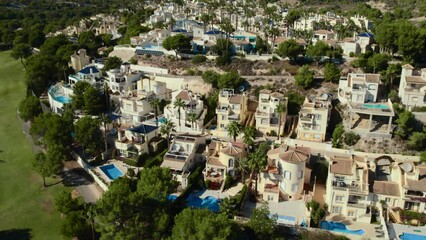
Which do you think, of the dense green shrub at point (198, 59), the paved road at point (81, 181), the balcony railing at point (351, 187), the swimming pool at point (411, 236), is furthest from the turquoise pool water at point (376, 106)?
the paved road at point (81, 181)

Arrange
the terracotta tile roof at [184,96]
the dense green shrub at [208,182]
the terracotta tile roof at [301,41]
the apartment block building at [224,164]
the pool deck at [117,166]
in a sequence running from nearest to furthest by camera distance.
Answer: the dense green shrub at [208,182] < the apartment block building at [224,164] < the pool deck at [117,166] < the terracotta tile roof at [184,96] < the terracotta tile roof at [301,41]

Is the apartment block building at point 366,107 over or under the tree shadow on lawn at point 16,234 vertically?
over

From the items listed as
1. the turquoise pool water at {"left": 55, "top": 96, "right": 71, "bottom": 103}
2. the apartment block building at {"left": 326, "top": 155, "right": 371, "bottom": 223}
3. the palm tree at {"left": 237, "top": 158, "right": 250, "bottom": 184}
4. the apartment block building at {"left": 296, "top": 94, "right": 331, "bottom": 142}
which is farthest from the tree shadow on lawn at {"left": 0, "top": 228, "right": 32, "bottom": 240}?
the apartment block building at {"left": 296, "top": 94, "right": 331, "bottom": 142}

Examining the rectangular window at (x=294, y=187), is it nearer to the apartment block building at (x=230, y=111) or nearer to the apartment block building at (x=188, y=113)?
the apartment block building at (x=230, y=111)

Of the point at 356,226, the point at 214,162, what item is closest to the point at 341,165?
the point at 356,226

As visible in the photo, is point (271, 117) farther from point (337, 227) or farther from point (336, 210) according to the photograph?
point (337, 227)

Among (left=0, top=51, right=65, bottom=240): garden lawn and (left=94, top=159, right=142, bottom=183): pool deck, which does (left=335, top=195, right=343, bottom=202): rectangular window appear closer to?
(left=94, top=159, right=142, bottom=183): pool deck
